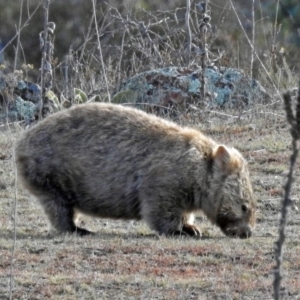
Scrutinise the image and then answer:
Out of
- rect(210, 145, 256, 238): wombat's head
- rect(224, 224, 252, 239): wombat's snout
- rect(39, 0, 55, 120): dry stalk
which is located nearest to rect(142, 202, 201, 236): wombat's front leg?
rect(210, 145, 256, 238): wombat's head

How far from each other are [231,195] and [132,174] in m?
0.80

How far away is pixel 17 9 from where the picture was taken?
25.8 metres

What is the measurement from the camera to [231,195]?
27.1 feet

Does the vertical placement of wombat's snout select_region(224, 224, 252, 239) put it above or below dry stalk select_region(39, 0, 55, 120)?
above

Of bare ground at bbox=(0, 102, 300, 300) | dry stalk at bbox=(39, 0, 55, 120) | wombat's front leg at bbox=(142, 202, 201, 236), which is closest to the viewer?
bare ground at bbox=(0, 102, 300, 300)

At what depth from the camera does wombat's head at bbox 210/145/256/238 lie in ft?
27.0

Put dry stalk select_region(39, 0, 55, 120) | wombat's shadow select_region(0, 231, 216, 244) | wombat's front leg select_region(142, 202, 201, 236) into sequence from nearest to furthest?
1. wombat's shadow select_region(0, 231, 216, 244)
2. wombat's front leg select_region(142, 202, 201, 236)
3. dry stalk select_region(39, 0, 55, 120)

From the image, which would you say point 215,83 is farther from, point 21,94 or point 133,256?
point 133,256

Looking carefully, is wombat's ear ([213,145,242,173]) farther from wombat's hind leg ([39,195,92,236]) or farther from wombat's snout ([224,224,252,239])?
wombat's hind leg ([39,195,92,236])

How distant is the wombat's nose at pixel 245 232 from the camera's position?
823 centimetres

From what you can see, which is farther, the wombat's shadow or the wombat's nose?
the wombat's nose

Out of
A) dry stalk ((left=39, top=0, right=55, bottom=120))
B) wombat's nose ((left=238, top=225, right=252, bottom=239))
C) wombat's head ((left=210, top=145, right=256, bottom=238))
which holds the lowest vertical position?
dry stalk ((left=39, top=0, right=55, bottom=120))

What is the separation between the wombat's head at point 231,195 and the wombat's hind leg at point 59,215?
1.09 metres

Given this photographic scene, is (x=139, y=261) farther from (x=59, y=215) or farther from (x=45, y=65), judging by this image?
(x=45, y=65)
